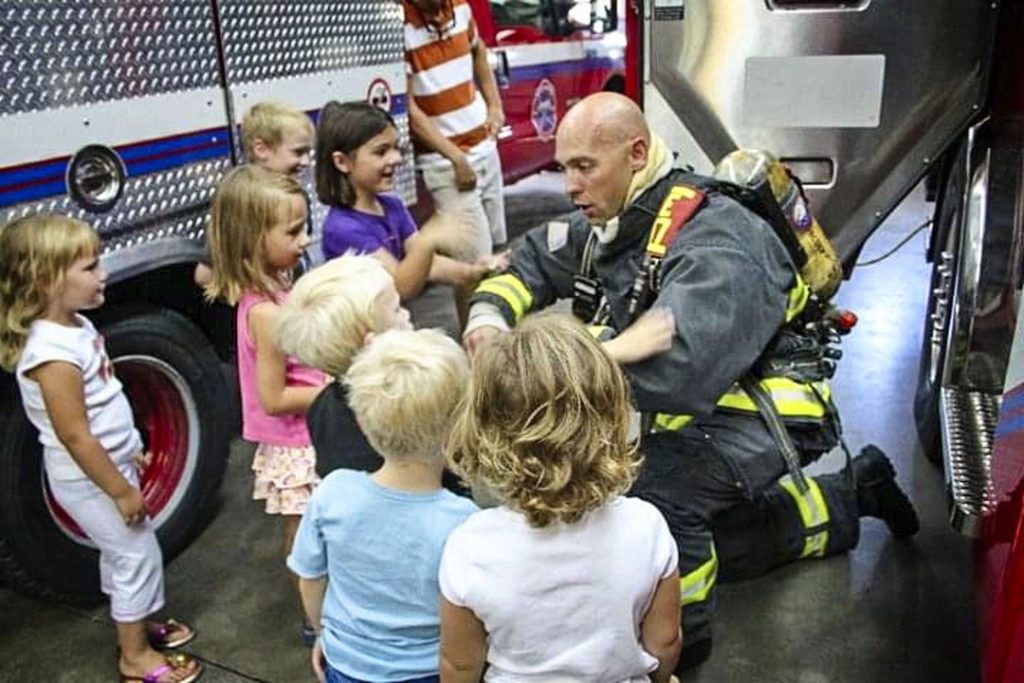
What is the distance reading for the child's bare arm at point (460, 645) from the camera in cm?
175

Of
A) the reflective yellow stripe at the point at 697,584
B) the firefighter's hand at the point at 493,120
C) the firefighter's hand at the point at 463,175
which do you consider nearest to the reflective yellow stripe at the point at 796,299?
the reflective yellow stripe at the point at 697,584

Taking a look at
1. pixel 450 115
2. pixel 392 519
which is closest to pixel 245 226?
pixel 392 519

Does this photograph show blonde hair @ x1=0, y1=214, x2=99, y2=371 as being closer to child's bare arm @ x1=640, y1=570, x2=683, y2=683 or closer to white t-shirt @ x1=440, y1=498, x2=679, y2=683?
white t-shirt @ x1=440, y1=498, x2=679, y2=683

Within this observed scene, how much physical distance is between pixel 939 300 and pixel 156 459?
2801mm

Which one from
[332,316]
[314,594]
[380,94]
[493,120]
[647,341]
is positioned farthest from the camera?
[493,120]

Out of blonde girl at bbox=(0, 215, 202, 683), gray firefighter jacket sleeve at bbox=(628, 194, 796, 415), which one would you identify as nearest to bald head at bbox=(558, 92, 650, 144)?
gray firefighter jacket sleeve at bbox=(628, 194, 796, 415)

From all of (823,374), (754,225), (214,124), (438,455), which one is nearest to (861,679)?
(823,374)

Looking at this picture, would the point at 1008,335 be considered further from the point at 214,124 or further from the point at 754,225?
the point at 214,124

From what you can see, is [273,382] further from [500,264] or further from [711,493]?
[711,493]

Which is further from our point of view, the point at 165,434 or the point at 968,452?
the point at 165,434

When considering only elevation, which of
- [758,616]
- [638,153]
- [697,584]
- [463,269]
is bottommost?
[758,616]

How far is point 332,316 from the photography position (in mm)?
2191

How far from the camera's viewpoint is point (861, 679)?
275 cm

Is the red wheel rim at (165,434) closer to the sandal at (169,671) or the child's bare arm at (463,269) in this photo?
the sandal at (169,671)
